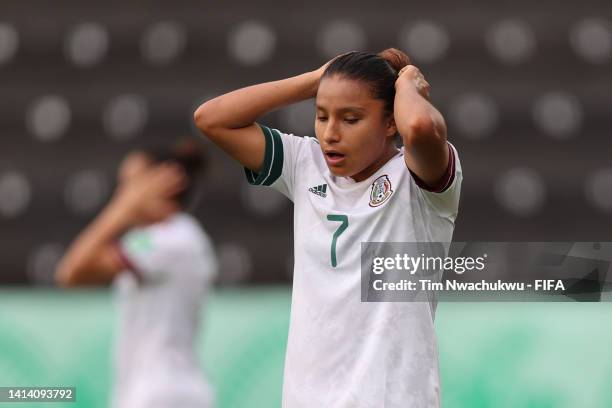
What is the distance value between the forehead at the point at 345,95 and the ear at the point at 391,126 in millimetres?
60

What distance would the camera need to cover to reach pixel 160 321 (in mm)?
4398

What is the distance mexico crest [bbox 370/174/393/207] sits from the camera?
258cm

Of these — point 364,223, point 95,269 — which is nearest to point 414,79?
point 364,223

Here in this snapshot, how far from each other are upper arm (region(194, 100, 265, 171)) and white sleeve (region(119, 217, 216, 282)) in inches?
60.9

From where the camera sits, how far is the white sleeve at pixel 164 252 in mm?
4375

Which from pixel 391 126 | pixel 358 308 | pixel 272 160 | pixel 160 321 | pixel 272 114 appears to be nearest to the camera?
pixel 358 308

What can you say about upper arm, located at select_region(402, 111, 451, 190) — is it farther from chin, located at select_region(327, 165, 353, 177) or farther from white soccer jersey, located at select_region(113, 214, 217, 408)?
white soccer jersey, located at select_region(113, 214, 217, 408)

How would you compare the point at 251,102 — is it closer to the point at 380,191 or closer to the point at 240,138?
the point at 240,138

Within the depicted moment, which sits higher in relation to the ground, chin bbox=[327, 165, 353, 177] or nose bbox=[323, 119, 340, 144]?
nose bbox=[323, 119, 340, 144]

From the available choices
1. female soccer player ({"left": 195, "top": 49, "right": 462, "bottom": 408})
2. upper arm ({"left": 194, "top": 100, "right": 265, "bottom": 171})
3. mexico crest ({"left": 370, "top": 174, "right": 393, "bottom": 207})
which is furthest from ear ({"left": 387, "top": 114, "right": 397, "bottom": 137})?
upper arm ({"left": 194, "top": 100, "right": 265, "bottom": 171})

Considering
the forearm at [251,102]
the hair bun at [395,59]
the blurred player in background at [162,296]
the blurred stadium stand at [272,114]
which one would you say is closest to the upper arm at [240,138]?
the forearm at [251,102]

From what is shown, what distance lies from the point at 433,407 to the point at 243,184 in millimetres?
5191

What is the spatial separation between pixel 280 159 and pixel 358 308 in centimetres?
46

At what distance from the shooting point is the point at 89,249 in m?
4.11
